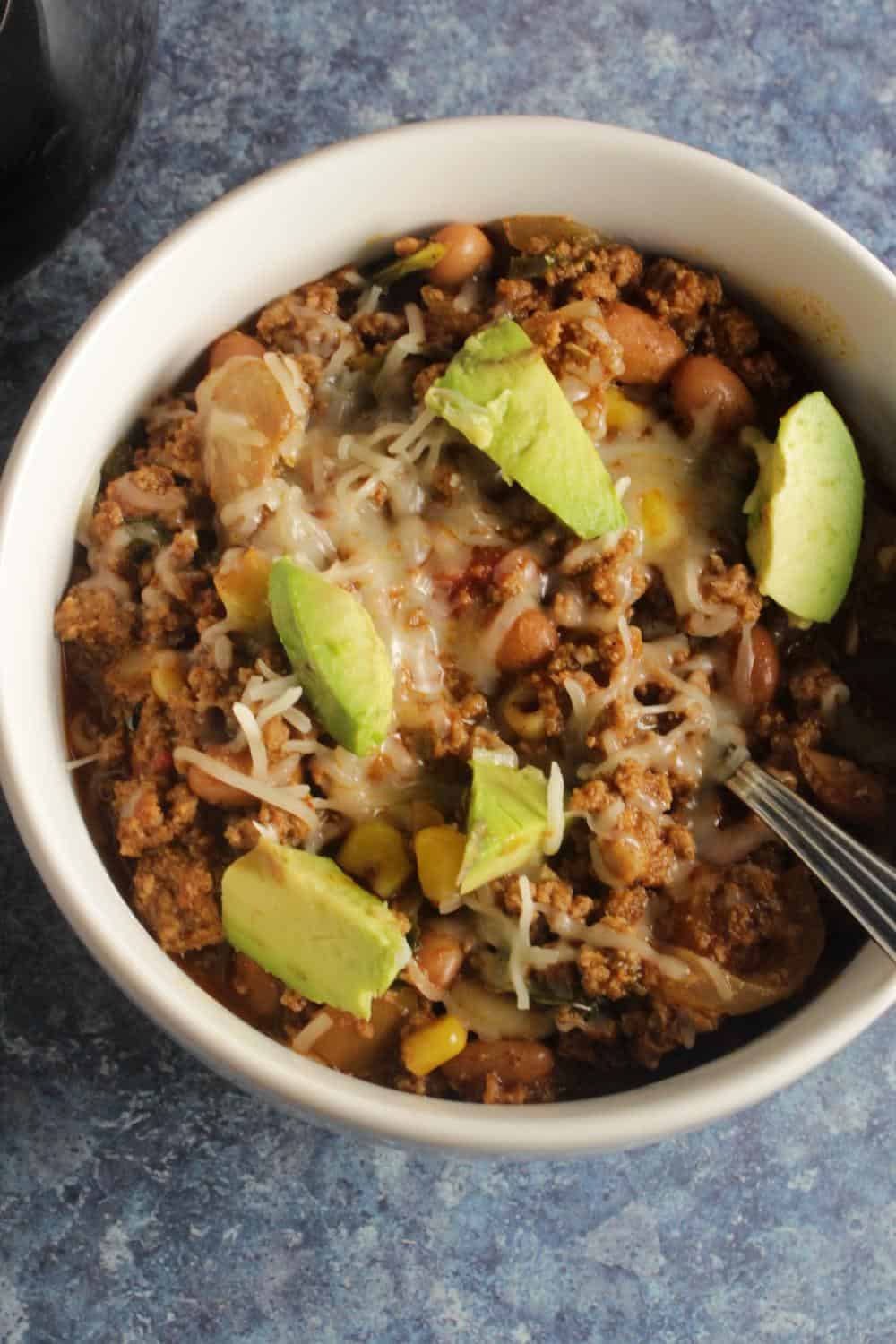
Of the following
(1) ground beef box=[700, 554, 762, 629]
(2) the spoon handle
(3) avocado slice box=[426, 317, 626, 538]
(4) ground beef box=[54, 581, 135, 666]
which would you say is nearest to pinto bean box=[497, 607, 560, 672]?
(3) avocado slice box=[426, 317, 626, 538]

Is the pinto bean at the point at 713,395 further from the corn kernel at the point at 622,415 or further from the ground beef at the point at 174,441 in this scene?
the ground beef at the point at 174,441

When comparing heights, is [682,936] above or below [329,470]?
below

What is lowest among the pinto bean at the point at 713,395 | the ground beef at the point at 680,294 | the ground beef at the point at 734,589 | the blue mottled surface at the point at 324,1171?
the blue mottled surface at the point at 324,1171

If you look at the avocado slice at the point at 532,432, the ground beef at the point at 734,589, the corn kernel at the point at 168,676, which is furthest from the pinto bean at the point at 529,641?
the corn kernel at the point at 168,676

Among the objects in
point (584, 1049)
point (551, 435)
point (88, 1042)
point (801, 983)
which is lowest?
point (88, 1042)

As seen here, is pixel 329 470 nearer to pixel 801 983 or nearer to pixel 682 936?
pixel 682 936

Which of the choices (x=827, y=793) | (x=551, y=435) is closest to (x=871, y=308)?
(x=551, y=435)
